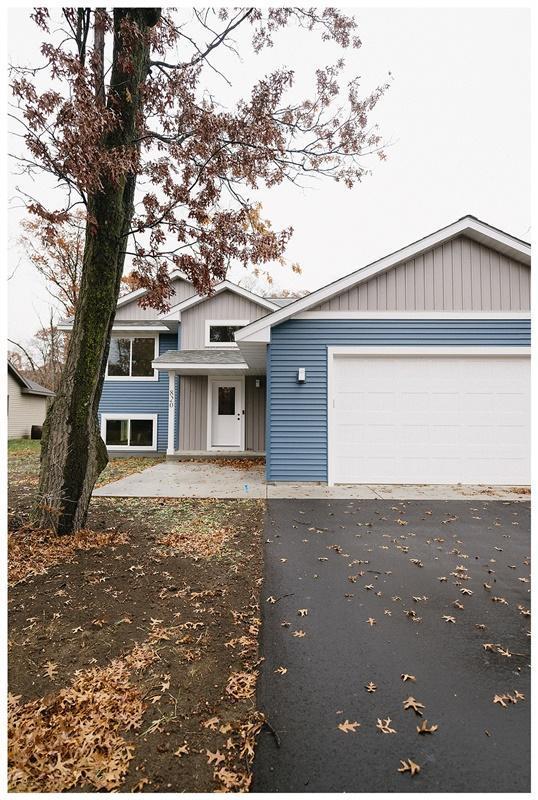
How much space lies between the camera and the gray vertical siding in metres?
12.6

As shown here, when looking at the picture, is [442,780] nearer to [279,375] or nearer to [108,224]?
[108,224]

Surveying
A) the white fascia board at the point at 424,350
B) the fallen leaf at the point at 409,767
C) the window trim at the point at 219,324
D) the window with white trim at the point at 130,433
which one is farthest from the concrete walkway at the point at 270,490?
the window trim at the point at 219,324

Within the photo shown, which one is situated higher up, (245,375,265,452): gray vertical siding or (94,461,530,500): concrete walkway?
(245,375,265,452): gray vertical siding

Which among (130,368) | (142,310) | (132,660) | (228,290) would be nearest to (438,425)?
(132,660)

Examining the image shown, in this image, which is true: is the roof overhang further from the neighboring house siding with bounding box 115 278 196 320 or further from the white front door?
the white front door

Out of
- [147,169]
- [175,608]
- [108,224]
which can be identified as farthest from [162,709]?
[147,169]

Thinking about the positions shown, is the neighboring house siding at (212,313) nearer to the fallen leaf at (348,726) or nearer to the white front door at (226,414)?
the white front door at (226,414)

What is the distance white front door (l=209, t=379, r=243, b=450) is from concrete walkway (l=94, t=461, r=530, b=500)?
3.76 metres

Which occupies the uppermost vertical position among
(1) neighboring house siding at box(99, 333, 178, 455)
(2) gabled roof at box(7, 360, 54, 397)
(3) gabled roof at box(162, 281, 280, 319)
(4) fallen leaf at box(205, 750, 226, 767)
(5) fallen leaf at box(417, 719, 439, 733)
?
(3) gabled roof at box(162, 281, 280, 319)

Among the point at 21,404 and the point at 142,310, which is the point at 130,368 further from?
the point at 21,404

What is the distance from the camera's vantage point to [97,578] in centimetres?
361

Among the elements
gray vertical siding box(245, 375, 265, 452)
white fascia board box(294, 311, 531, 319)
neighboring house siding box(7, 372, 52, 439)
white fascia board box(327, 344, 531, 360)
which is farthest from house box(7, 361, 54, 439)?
white fascia board box(327, 344, 531, 360)

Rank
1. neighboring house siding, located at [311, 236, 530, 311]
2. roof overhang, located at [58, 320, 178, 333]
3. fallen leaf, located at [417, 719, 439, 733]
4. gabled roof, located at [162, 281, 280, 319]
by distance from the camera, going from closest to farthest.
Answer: fallen leaf, located at [417, 719, 439, 733] < neighboring house siding, located at [311, 236, 530, 311] < gabled roof, located at [162, 281, 280, 319] < roof overhang, located at [58, 320, 178, 333]

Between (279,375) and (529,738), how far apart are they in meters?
6.54
